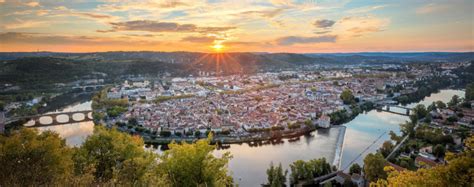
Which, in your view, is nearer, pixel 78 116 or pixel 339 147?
pixel 339 147

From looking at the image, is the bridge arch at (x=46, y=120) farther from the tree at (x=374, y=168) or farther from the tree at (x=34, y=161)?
the tree at (x=374, y=168)

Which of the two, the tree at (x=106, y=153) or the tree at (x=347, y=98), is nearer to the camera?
the tree at (x=106, y=153)

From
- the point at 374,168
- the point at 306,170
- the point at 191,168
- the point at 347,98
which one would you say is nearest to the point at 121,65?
the point at 347,98

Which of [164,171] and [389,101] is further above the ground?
[164,171]

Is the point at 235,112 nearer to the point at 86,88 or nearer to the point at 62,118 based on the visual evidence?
the point at 62,118

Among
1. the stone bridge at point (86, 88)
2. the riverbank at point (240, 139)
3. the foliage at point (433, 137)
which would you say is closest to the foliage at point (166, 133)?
the riverbank at point (240, 139)

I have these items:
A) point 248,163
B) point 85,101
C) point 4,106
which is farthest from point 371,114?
point 4,106

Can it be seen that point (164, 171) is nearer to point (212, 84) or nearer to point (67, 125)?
point (67, 125)
